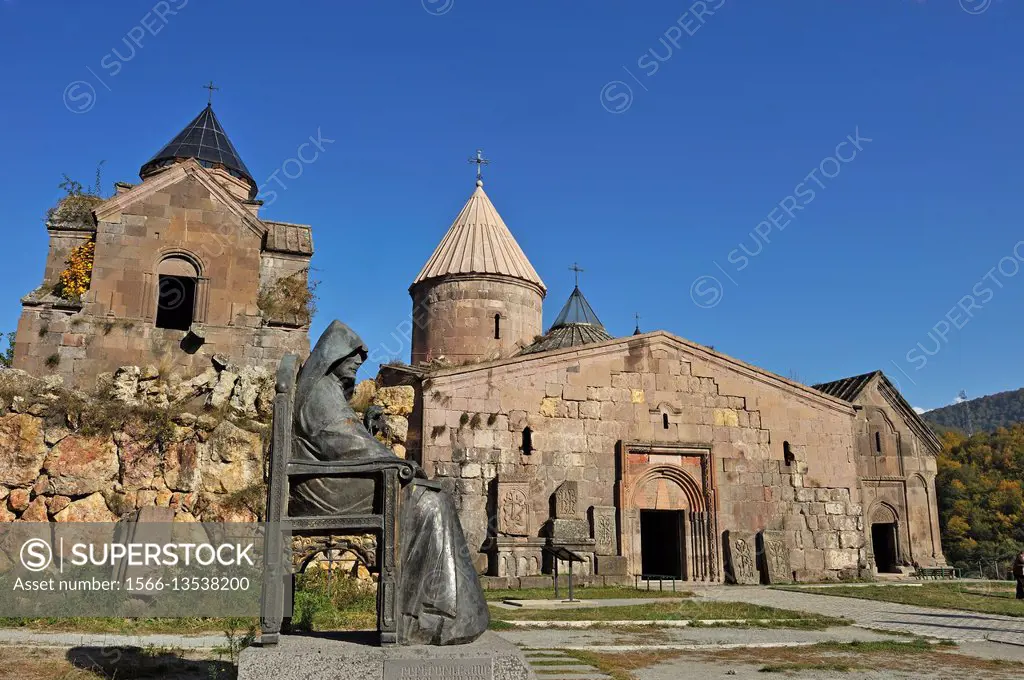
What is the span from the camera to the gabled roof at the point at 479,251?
66.9 ft

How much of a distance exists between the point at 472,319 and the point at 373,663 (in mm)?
16285

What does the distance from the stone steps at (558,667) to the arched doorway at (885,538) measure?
15917 mm

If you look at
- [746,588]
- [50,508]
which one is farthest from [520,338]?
[50,508]

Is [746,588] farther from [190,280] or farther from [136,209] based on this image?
[136,209]

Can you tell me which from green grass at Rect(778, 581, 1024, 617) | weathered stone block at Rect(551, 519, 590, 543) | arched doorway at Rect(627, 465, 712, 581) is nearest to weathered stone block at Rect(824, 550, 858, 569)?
green grass at Rect(778, 581, 1024, 617)

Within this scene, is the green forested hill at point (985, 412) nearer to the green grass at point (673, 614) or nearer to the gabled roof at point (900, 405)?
the gabled roof at point (900, 405)

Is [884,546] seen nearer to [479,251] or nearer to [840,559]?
[840,559]

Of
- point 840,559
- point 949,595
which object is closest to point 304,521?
point 949,595

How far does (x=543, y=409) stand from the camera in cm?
1579

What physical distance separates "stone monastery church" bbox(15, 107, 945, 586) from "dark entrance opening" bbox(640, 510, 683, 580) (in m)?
0.07

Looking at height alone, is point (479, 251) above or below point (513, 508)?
above

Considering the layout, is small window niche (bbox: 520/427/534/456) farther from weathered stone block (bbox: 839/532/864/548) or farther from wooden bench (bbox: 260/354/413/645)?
wooden bench (bbox: 260/354/413/645)

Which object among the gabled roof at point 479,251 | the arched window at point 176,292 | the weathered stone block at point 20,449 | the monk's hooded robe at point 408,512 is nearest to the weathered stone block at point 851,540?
the gabled roof at point 479,251

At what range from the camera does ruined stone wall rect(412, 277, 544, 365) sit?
19.8m
